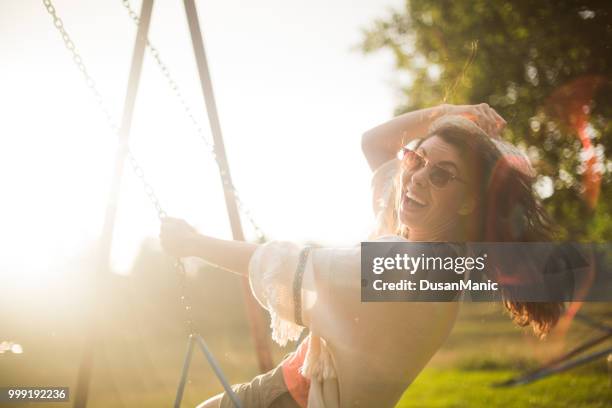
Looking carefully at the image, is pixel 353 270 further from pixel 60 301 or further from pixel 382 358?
pixel 60 301

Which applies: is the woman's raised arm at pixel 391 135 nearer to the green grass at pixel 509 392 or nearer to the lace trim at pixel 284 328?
the lace trim at pixel 284 328

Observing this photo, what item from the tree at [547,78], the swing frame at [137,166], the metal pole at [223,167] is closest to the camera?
the swing frame at [137,166]

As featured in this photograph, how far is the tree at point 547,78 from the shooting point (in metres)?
3.86

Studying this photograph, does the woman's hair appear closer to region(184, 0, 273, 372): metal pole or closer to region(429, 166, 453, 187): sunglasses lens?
region(429, 166, 453, 187): sunglasses lens

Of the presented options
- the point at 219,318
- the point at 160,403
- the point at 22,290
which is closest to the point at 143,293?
the point at 219,318

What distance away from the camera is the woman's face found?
4.16 ft

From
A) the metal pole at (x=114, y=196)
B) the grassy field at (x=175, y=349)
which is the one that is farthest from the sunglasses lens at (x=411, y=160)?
the grassy field at (x=175, y=349)

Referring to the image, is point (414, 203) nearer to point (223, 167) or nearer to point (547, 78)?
point (223, 167)

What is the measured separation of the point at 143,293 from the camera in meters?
6.20

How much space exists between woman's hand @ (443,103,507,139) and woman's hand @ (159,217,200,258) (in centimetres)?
77

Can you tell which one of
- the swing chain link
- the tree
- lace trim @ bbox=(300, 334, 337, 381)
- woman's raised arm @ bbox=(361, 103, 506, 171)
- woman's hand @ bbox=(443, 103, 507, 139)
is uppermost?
the tree

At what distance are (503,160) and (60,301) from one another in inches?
109

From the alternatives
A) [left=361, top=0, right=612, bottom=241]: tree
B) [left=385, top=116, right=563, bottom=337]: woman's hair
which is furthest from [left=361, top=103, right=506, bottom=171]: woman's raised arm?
[left=361, top=0, right=612, bottom=241]: tree

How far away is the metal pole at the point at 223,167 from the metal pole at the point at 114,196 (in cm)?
18
